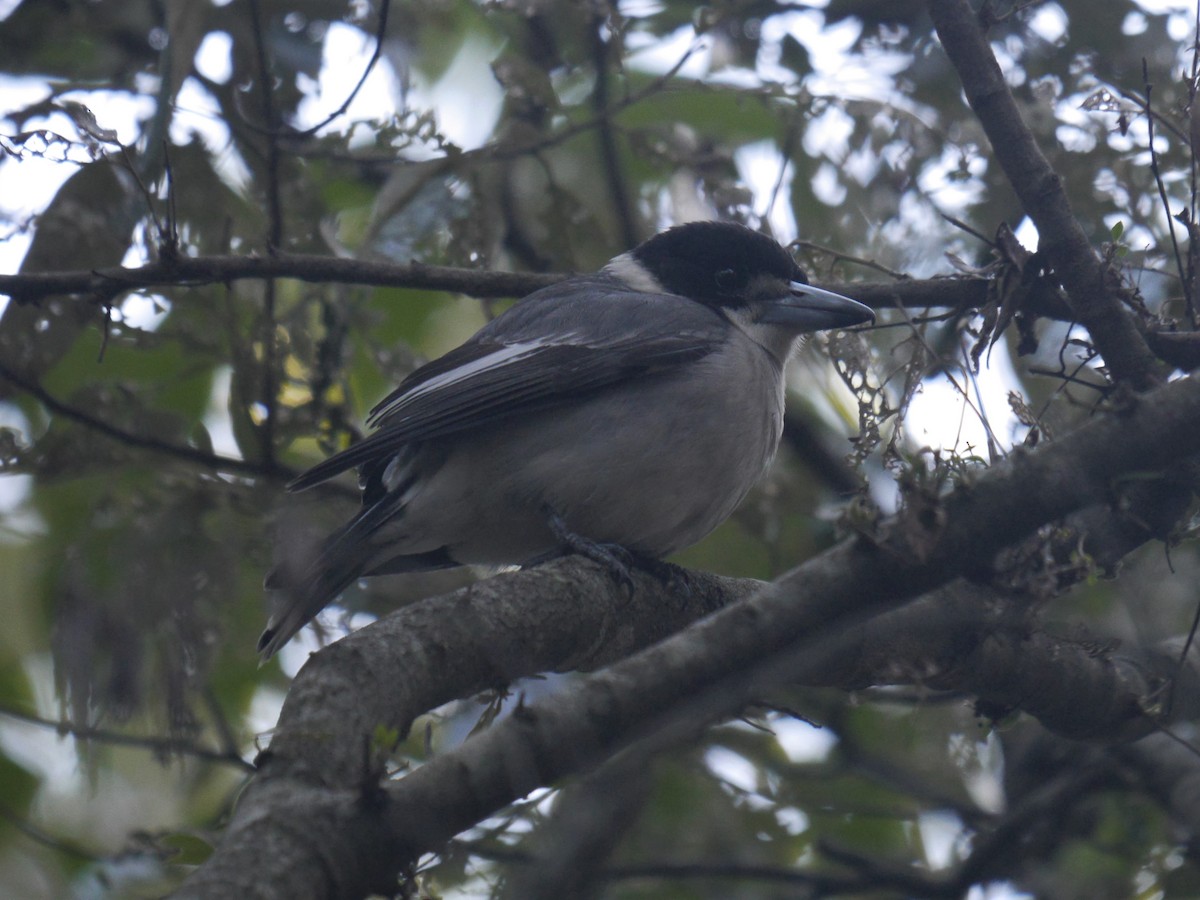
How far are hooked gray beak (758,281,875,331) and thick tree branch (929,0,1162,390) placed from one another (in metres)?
0.76

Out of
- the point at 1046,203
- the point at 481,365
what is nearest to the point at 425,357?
the point at 481,365

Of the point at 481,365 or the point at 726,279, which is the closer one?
the point at 481,365

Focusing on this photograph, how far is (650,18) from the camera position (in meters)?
4.91

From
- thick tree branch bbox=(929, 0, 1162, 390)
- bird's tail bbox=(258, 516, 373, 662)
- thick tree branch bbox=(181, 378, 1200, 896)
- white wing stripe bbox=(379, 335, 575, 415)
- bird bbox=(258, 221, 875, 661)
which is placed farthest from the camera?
white wing stripe bbox=(379, 335, 575, 415)

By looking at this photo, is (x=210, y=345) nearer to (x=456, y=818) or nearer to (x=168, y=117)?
(x=168, y=117)

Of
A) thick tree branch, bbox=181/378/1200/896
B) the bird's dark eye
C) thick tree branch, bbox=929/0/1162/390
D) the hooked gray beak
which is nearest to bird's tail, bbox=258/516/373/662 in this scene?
thick tree branch, bbox=181/378/1200/896

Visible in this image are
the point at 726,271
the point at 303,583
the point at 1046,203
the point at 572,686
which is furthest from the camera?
the point at 726,271

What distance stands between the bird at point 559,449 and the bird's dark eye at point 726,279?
39 cm

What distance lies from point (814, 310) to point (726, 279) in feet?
2.11

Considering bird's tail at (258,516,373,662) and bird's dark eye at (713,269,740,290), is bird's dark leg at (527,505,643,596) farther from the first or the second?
bird's dark eye at (713,269,740,290)

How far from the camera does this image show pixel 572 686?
1.93 meters

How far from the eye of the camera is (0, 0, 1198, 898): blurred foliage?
4.01 metres

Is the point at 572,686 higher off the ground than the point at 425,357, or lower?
lower

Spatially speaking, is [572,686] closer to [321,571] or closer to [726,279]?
[321,571]
